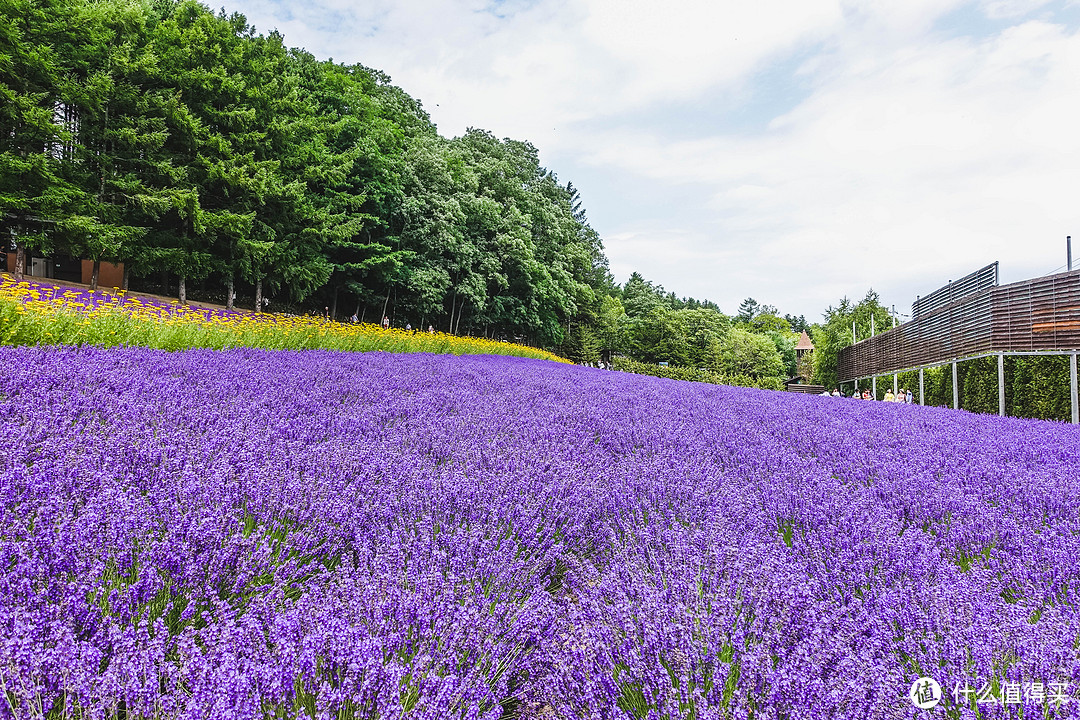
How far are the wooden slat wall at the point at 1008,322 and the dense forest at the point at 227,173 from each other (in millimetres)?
14252

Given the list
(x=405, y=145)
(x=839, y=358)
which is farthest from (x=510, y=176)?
(x=839, y=358)

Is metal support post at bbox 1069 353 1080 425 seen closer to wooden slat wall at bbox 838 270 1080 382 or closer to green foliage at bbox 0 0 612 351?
wooden slat wall at bbox 838 270 1080 382

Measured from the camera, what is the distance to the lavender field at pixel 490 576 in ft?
2.96

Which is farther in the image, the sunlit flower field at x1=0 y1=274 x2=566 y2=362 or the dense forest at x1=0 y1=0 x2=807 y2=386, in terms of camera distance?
the dense forest at x1=0 y1=0 x2=807 y2=386

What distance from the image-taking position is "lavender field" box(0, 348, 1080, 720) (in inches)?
35.5

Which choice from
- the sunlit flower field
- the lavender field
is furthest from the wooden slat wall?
the sunlit flower field

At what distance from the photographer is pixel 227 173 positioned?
50.2 feet

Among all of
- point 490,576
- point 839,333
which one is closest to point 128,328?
point 490,576

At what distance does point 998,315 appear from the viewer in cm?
928

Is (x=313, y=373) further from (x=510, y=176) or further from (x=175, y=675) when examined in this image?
(x=510, y=176)

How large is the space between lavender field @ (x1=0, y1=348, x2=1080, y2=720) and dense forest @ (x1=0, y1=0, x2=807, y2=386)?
15581mm

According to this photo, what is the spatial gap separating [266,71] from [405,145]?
6.40m

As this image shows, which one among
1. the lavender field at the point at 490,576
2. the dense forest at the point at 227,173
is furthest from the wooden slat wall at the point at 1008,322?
the dense forest at the point at 227,173

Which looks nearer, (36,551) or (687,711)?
(687,711)
